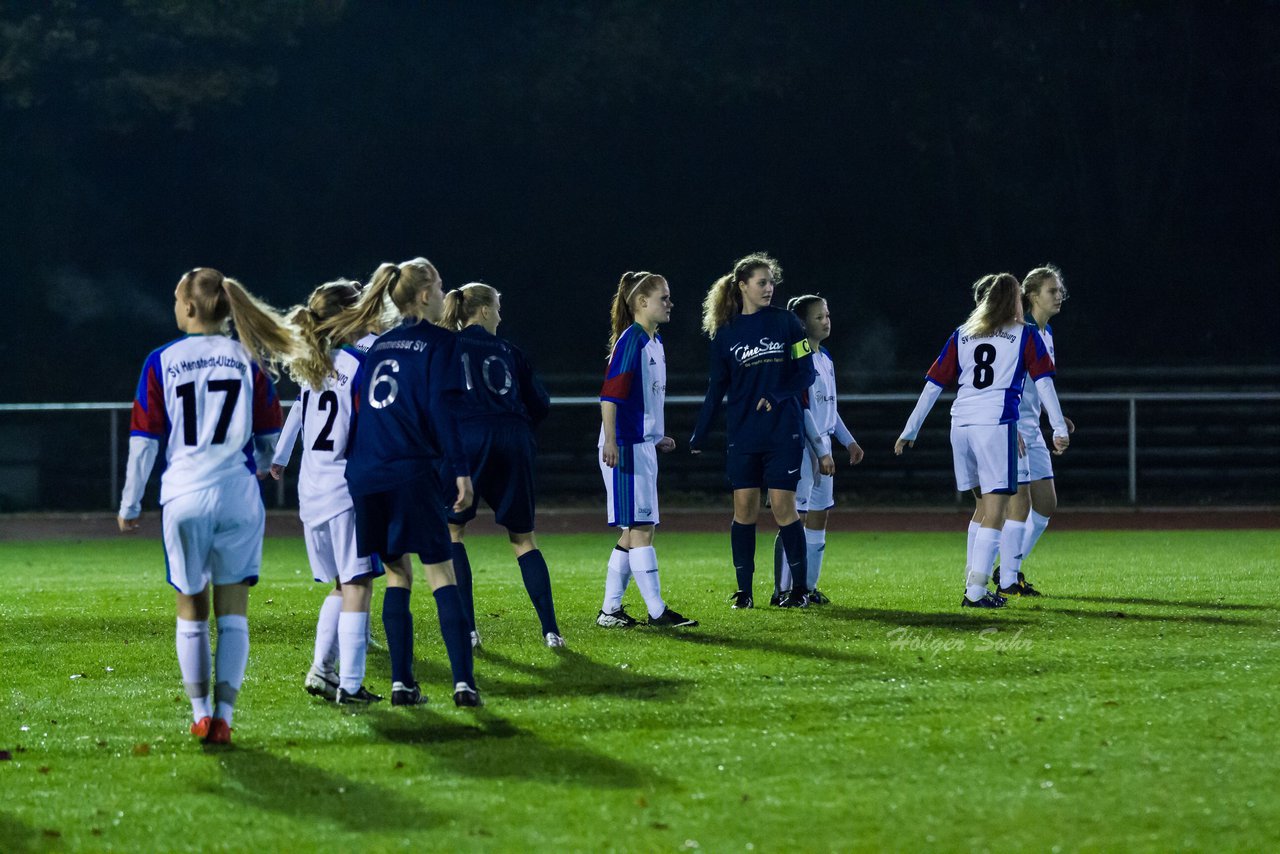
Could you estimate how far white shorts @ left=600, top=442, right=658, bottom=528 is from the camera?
307 inches

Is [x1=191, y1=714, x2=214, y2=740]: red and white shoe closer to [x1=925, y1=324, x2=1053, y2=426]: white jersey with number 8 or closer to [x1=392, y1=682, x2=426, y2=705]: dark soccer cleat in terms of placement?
[x1=392, y1=682, x2=426, y2=705]: dark soccer cleat

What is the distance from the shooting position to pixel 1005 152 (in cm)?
2364

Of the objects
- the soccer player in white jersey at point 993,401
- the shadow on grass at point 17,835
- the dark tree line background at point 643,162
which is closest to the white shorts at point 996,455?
the soccer player in white jersey at point 993,401

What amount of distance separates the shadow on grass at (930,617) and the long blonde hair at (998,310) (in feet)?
5.04

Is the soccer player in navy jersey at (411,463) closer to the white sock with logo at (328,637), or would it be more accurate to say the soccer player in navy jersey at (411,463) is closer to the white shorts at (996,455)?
the white sock with logo at (328,637)

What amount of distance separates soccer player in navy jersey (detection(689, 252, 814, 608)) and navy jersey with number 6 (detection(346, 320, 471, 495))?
2877mm

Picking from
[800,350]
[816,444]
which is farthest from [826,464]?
[800,350]

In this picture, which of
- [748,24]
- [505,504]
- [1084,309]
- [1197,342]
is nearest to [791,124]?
[748,24]

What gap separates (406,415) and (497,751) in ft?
4.28

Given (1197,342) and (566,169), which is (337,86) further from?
(1197,342)

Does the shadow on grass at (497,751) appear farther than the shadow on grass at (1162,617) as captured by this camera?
No

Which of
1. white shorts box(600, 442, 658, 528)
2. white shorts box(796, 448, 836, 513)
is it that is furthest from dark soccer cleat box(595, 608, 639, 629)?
white shorts box(796, 448, 836, 513)

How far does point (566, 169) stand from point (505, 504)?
18.2m

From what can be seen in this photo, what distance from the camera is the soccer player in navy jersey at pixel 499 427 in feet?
22.6
